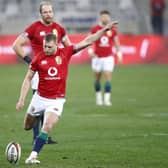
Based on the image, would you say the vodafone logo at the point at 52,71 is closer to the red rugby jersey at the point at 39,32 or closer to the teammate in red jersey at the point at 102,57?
the red rugby jersey at the point at 39,32

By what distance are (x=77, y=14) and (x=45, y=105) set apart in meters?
29.2

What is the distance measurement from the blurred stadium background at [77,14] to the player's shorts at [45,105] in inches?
1127

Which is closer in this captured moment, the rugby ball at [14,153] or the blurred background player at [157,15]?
the rugby ball at [14,153]

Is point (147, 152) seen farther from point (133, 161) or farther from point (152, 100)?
point (152, 100)

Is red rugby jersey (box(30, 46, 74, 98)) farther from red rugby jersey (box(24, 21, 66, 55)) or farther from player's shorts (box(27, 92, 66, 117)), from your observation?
red rugby jersey (box(24, 21, 66, 55))

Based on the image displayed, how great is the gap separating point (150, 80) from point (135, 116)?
11967 mm

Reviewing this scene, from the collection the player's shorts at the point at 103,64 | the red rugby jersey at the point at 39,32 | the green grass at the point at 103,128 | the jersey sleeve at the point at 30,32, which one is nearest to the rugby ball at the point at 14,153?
the green grass at the point at 103,128

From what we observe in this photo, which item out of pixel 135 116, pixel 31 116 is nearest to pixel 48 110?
pixel 31 116

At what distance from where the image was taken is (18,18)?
41.7 meters

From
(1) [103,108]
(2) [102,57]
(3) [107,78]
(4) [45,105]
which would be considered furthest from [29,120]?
(2) [102,57]

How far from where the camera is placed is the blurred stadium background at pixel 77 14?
41.4 meters

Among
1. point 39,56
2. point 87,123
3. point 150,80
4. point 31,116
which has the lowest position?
point 150,80

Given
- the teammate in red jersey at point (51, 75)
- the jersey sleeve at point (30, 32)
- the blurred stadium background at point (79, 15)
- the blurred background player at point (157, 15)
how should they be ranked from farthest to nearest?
the blurred stadium background at point (79, 15), the blurred background player at point (157, 15), the jersey sleeve at point (30, 32), the teammate in red jersey at point (51, 75)

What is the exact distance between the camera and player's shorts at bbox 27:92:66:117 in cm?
1240
